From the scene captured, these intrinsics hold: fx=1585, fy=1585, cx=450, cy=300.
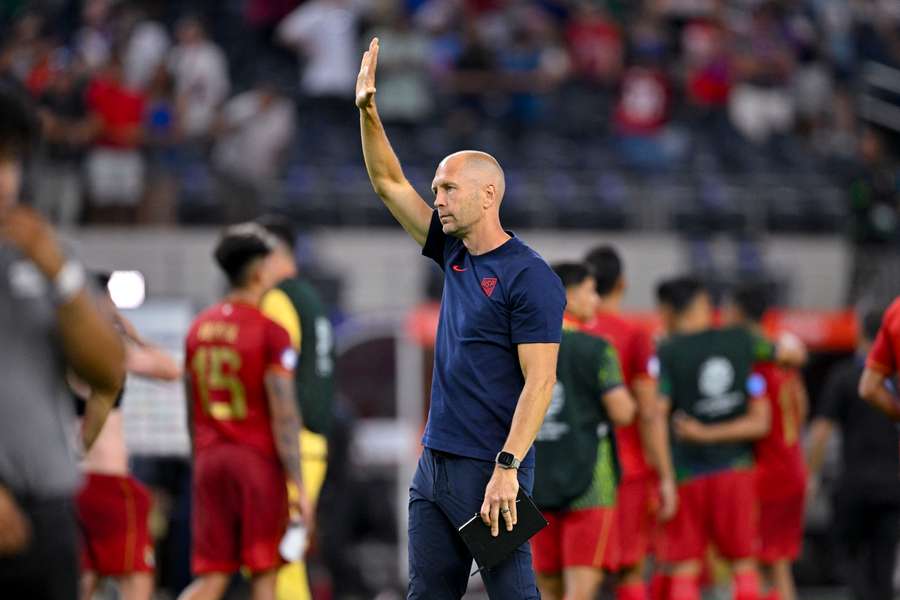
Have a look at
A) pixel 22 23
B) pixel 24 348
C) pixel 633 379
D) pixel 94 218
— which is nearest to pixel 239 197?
pixel 94 218

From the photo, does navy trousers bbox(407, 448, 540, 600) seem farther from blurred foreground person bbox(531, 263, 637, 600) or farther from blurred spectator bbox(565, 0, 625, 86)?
blurred spectator bbox(565, 0, 625, 86)

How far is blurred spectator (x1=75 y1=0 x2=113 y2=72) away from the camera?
17031 mm

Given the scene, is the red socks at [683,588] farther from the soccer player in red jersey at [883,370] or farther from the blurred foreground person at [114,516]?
the blurred foreground person at [114,516]

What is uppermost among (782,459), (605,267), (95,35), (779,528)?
(95,35)

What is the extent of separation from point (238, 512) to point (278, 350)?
0.88 m

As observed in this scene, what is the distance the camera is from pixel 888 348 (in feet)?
25.2

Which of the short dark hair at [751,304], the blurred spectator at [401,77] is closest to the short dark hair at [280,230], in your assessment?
the short dark hair at [751,304]

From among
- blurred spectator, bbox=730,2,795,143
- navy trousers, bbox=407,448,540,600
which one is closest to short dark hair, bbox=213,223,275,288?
navy trousers, bbox=407,448,540,600

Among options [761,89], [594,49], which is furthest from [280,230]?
[761,89]

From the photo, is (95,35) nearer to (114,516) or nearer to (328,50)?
(328,50)

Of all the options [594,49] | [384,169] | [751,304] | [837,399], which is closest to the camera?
[384,169]

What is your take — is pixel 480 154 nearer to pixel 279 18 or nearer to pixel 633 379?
pixel 633 379

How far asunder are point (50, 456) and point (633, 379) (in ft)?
17.1

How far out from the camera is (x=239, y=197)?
52.4 feet
